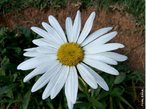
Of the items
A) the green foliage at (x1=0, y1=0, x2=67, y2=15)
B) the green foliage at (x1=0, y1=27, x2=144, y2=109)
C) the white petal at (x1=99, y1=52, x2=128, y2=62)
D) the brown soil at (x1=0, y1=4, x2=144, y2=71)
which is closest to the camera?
the white petal at (x1=99, y1=52, x2=128, y2=62)

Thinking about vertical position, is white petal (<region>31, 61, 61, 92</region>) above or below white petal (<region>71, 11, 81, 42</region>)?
below

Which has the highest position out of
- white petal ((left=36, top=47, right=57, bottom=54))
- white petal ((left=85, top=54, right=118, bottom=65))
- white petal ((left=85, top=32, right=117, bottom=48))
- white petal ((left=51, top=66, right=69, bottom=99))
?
white petal ((left=85, top=32, right=117, bottom=48))

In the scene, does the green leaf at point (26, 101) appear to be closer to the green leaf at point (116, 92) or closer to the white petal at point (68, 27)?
the green leaf at point (116, 92)

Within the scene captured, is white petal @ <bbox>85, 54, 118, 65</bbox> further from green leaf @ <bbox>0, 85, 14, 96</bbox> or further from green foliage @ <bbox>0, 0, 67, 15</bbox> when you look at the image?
green foliage @ <bbox>0, 0, 67, 15</bbox>

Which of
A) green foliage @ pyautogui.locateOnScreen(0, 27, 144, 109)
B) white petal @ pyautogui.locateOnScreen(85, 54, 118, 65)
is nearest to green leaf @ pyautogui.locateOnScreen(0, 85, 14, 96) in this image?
green foliage @ pyautogui.locateOnScreen(0, 27, 144, 109)

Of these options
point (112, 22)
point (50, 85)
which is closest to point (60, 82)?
point (50, 85)

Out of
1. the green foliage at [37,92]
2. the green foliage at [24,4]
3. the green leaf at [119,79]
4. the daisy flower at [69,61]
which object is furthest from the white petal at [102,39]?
the green foliage at [24,4]
